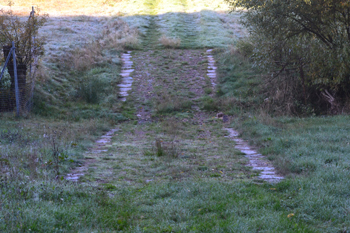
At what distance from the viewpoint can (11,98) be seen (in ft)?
34.6

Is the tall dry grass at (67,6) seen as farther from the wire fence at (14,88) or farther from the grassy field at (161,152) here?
the wire fence at (14,88)

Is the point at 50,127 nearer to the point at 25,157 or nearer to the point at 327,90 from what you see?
the point at 25,157

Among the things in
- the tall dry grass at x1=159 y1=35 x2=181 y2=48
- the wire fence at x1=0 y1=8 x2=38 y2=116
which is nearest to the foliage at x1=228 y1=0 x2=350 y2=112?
the wire fence at x1=0 y1=8 x2=38 y2=116

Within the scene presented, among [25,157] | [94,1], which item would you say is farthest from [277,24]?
[94,1]

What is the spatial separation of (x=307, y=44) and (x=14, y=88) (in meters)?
10.3

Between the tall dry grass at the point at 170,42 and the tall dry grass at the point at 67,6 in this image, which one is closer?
the tall dry grass at the point at 170,42

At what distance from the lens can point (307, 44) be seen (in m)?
11.2

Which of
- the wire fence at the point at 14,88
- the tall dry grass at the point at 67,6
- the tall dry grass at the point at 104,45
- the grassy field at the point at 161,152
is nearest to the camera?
the grassy field at the point at 161,152

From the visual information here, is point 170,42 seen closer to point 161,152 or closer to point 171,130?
point 171,130

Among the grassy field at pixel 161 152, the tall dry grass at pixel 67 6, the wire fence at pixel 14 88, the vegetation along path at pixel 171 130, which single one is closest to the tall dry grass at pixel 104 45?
the grassy field at pixel 161 152

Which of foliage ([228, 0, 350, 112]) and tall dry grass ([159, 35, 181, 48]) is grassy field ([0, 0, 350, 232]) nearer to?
tall dry grass ([159, 35, 181, 48])

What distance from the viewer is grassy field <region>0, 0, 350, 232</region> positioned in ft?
12.5

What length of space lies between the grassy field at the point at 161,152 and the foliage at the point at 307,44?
1.46m

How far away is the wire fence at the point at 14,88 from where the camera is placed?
1011cm
